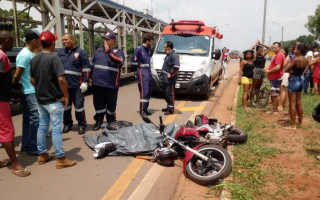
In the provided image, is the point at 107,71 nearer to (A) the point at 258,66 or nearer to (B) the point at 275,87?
(B) the point at 275,87

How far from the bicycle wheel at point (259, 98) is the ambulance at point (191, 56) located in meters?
1.53

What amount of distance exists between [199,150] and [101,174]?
4.51 ft

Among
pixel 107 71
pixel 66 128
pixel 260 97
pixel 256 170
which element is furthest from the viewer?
pixel 260 97

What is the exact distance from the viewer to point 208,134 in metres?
4.43

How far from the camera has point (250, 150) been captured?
4.63 m

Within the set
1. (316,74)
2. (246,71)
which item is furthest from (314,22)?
(246,71)

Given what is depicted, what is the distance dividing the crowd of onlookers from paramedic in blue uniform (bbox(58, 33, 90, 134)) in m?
4.16

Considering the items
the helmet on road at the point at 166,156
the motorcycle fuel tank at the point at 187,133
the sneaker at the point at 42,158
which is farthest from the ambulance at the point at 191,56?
the sneaker at the point at 42,158

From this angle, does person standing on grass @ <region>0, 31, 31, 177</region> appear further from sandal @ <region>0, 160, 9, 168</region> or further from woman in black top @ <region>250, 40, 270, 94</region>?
woman in black top @ <region>250, 40, 270, 94</region>

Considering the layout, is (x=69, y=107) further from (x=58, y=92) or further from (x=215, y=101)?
(x=215, y=101)

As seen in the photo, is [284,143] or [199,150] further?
[284,143]

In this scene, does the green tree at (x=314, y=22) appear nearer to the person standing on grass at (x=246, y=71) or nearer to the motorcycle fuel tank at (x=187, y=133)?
the person standing on grass at (x=246, y=71)

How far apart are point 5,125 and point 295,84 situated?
17.4 feet

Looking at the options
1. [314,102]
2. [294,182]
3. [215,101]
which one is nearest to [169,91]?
[215,101]
